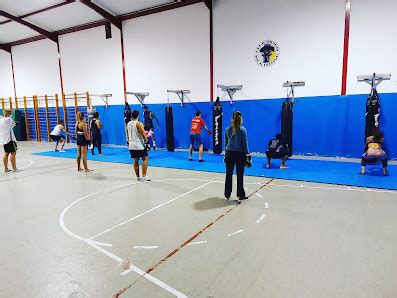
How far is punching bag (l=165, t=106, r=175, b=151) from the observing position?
10.0m

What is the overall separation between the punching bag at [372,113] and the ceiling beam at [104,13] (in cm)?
945

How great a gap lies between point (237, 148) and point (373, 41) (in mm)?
5408

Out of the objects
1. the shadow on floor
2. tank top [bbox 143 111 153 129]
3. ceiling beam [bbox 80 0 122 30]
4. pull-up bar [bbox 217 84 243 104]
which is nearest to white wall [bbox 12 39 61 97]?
ceiling beam [bbox 80 0 122 30]

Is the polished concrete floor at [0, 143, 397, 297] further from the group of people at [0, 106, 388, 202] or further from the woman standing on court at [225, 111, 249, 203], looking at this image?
the group of people at [0, 106, 388, 202]

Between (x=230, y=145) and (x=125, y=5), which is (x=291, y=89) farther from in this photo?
(x=125, y=5)

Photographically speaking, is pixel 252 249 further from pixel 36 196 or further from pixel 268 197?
pixel 36 196

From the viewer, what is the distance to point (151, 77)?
11.0 meters

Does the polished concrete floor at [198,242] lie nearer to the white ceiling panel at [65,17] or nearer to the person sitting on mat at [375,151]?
the person sitting on mat at [375,151]

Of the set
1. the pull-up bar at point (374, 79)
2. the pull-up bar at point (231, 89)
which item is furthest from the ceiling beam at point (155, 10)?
the pull-up bar at point (374, 79)

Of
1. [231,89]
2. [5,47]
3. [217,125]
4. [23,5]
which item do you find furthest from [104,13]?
[5,47]

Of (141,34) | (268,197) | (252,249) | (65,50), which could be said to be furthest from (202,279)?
(65,50)

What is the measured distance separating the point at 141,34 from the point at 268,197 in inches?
348

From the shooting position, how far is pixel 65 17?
39.0ft

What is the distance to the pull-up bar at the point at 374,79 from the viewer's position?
21.5ft
